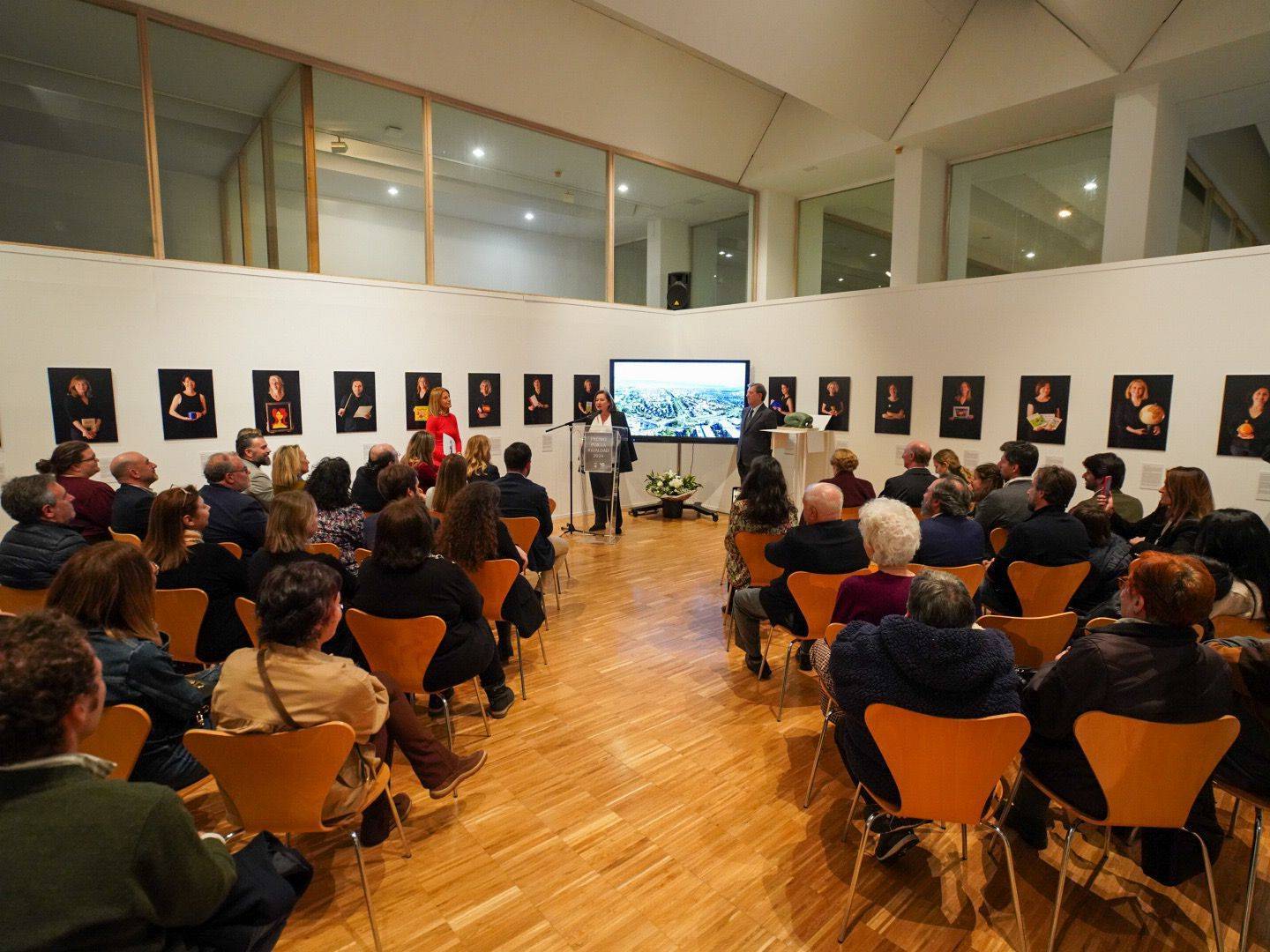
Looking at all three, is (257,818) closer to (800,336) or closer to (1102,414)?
(1102,414)

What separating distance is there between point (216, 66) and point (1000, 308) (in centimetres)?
824

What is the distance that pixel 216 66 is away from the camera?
6430 millimetres

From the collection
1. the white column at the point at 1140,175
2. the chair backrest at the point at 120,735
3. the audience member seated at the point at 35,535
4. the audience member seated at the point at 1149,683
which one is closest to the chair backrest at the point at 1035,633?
the audience member seated at the point at 1149,683

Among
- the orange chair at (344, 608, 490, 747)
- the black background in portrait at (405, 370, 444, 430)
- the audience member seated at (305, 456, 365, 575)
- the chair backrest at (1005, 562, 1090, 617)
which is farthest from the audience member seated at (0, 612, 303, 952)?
the black background in portrait at (405, 370, 444, 430)

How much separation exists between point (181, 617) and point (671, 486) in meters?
6.94

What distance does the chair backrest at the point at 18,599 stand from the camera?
11.0ft

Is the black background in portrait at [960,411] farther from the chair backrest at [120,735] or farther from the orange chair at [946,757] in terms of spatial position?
the chair backrest at [120,735]

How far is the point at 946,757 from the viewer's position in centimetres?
215

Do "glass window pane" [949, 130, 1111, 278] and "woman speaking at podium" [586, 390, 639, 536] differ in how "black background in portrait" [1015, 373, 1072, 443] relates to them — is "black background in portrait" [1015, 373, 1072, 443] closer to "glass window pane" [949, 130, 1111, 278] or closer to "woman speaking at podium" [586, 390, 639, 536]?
"glass window pane" [949, 130, 1111, 278]

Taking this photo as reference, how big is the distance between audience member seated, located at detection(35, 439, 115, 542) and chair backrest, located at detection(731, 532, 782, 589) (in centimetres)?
426

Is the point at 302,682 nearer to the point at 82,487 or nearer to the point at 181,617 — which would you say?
the point at 181,617

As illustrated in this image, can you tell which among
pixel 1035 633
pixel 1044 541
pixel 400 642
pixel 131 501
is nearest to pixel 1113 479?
pixel 1044 541

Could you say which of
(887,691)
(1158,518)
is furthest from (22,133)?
(1158,518)

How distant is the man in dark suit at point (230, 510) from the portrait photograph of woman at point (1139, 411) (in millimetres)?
7223
